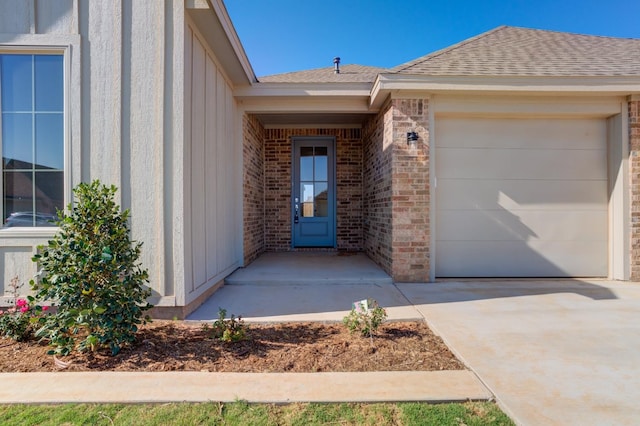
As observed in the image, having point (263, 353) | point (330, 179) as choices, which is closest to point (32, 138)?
point (263, 353)

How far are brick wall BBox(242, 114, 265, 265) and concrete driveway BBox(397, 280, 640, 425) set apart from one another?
295cm

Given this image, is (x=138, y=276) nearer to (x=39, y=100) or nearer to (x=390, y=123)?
(x=39, y=100)

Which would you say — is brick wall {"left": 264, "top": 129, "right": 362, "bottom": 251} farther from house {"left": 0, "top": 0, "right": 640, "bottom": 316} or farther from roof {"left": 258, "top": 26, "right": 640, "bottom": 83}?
roof {"left": 258, "top": 26, "right": 640, "bottom": 83}

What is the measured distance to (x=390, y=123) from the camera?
15.1 feet

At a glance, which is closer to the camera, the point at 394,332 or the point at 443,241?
the point at 394,332

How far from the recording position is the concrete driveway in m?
1.82

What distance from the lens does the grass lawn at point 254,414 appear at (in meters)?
1.70

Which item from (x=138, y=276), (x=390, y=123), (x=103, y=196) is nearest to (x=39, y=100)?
(x=103, y=196)

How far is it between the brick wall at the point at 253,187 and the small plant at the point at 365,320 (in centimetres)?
308

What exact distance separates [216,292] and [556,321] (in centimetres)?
393

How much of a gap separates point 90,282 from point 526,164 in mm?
5770

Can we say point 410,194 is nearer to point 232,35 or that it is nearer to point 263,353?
point 263,353

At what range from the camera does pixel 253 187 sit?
242 inches

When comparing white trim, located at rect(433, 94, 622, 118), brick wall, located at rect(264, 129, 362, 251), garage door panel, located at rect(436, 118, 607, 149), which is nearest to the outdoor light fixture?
white trim, located at rect(433, 94, 622, 118)
